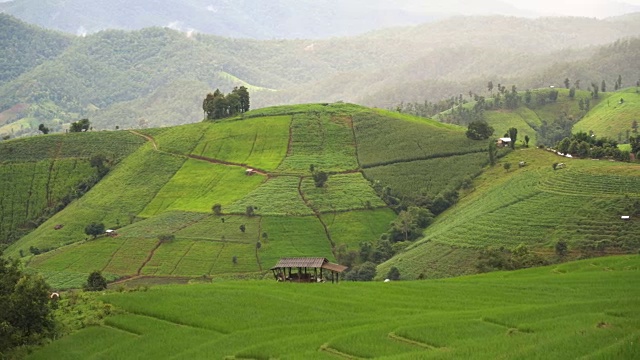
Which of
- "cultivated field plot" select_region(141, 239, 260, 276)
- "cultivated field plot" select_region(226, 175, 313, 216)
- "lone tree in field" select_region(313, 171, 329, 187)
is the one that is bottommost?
"cultivated field plot" select_region(141, 239, 260, 276)

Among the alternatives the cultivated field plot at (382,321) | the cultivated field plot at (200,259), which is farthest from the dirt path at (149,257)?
the cultivated field plot at (382,321)

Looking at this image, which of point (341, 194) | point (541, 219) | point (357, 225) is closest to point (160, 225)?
point (341, 194)

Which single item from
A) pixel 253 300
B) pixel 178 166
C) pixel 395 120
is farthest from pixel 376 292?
pixel 395 120

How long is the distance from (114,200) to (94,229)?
23.8 m

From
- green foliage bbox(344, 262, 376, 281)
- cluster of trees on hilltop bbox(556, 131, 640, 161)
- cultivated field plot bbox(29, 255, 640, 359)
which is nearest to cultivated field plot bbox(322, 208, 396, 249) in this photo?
green foliage bbox(344, 262, 376, 281)

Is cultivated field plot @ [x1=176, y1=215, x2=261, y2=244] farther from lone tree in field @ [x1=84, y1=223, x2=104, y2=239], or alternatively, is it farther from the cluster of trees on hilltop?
the cluster of trees on hilltop

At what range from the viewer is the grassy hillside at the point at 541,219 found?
350 feet

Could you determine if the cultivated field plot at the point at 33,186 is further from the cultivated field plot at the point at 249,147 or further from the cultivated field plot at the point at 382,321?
the cultivated field plot at the point at 382,321

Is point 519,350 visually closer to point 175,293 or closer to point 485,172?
point 175,293

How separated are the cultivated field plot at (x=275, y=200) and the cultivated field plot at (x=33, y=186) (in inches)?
1937

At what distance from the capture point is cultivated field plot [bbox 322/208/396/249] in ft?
473

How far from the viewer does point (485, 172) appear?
15975 centimetres

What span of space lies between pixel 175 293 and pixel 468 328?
24463 mm

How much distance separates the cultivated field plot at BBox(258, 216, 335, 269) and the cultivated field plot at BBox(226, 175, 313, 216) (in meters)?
2.93
